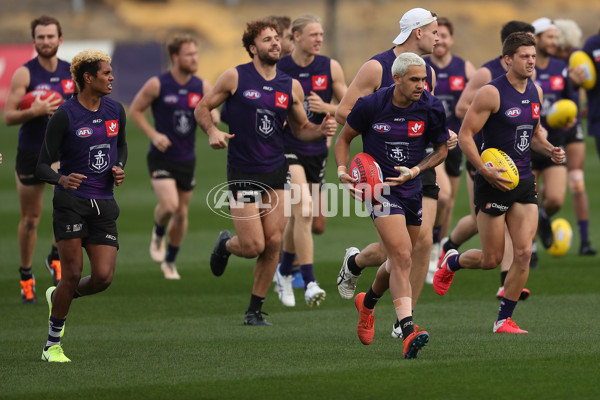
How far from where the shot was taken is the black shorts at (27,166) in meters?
11.4

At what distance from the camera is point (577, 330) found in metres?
9.02

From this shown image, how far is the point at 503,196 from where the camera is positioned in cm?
904

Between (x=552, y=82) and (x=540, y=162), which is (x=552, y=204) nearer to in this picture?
(x=540, y=162)

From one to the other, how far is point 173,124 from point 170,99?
30 cm

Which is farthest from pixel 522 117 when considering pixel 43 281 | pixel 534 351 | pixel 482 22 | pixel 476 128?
pixel 482 22

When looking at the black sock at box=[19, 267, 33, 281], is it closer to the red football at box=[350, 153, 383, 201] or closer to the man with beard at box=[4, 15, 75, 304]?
the man with beard at box=[4, 15, 75, 304]

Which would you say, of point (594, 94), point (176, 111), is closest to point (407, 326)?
point (176, 111)

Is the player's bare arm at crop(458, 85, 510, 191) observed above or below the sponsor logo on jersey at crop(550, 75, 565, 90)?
below

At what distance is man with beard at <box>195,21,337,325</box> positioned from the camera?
31.9 feet

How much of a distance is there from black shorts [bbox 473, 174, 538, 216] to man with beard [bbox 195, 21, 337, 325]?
1.48 metres

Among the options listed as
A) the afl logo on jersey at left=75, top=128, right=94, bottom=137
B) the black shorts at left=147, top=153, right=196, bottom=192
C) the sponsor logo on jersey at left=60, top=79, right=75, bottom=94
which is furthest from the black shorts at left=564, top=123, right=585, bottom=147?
the afl logo on jersey at left=75, top=128, right=94, bottom=137

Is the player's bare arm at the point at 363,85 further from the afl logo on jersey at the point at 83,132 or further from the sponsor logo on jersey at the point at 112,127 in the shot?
the afl logo on jersey at the point at 83,132

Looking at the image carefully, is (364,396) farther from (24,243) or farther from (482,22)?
(482,22)

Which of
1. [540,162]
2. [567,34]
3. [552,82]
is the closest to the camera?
[552,82]
